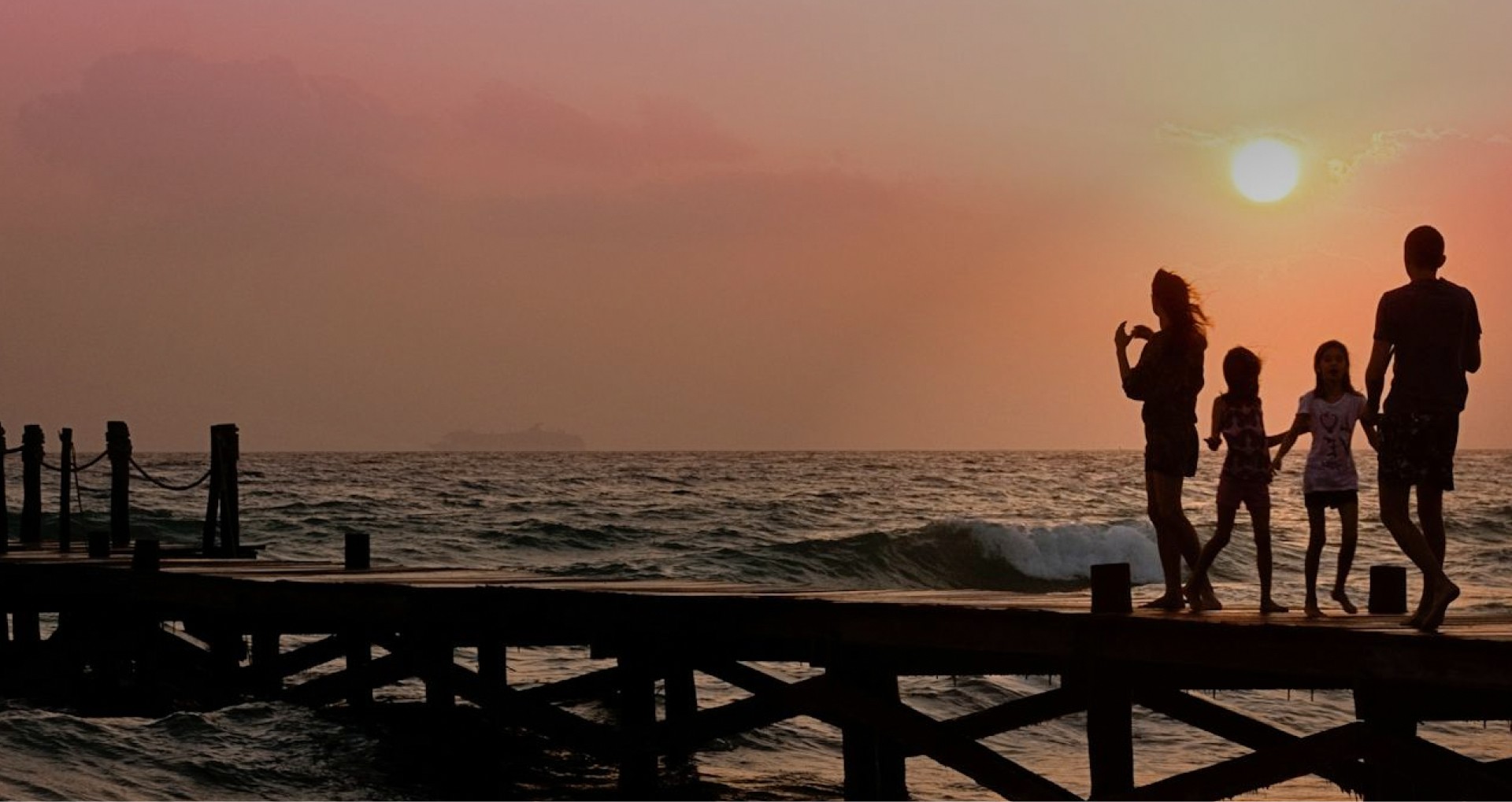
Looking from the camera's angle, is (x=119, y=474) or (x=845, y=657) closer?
(x=845, y=657)

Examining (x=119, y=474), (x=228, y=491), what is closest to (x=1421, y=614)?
(x=228, y=491)

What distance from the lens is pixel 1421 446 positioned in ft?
25.9

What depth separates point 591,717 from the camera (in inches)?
678

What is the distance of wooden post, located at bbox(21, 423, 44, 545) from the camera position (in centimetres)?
2255

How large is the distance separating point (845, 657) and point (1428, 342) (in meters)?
4.24

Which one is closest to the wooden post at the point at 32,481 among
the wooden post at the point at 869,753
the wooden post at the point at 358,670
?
the wooden post at the point at 358,670

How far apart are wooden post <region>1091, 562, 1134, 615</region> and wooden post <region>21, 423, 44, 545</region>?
16.8 metres

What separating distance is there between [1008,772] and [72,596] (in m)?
10.7

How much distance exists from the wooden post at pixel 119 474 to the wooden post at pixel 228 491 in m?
1.32

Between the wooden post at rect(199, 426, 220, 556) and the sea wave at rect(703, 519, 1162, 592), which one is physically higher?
the wooden post at rect(199, 426, 220, 556)

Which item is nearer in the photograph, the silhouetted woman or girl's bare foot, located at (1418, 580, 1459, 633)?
girl's bare foot, located at (1418, 580, 1459, 633)

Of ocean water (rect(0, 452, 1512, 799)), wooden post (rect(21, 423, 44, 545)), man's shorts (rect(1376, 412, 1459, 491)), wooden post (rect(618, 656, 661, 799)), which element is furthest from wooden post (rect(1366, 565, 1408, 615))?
wooden post (rect(21, 423, 44, 545))

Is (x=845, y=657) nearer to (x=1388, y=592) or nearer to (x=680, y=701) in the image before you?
(x=1388, y=592)

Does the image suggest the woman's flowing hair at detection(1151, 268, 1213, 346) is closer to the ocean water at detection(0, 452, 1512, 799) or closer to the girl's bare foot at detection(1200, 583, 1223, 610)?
the girl's bare foot at detection(1200, 583, 1223, 610)
